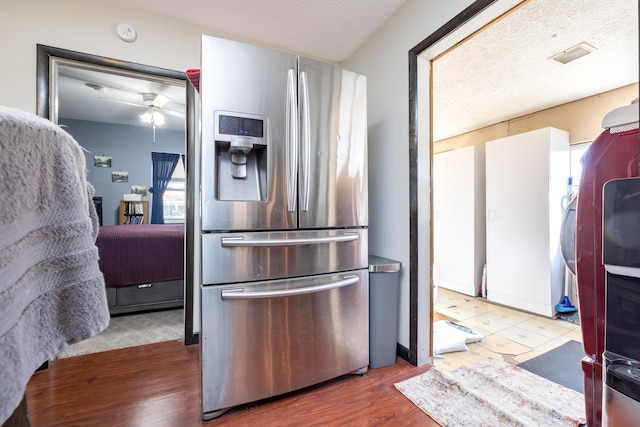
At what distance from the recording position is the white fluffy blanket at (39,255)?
48cm

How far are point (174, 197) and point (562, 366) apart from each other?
6.42 metres

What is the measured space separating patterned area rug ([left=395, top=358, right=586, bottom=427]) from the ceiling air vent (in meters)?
2.39

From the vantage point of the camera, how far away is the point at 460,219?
383 centimetres

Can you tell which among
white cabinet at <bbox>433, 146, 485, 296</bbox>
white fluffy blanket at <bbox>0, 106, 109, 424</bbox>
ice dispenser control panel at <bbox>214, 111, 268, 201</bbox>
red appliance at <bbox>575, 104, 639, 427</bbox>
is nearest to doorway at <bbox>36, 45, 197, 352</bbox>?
ice dispenser control panel at <bbox>214, 111, 268, 201</bbox>

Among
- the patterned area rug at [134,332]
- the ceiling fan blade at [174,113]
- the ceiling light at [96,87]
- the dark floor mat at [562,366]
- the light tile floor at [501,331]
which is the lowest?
the light tile floor at [501,331]

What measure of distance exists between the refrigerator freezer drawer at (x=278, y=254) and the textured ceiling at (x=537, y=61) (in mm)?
1649

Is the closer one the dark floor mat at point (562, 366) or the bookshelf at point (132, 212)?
the dark floor mat at point (562, 366)

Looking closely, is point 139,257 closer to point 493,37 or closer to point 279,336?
point 279,336

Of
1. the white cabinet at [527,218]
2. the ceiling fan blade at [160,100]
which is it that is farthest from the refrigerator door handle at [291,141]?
the ceiling fan blade at [160,100]

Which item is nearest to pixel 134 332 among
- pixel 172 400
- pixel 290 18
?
pixel 172 400

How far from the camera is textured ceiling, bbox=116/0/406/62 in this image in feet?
6.15

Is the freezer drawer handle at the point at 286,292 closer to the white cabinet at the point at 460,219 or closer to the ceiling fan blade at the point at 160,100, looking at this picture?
the white cabinet at the point at 460,219

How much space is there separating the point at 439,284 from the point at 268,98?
12.5 ft

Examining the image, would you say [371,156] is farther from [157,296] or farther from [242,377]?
[157,296]
